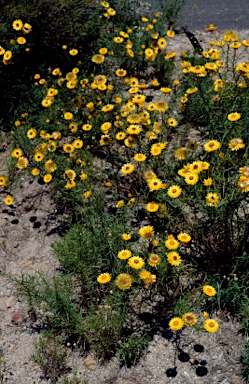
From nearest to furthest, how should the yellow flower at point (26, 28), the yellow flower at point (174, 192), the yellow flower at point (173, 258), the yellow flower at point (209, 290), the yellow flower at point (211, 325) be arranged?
the yellow flower at point (211, 325), the yellow flower at point (209, 290), the yellow flower at point (173, 258), the yellow flower at point (174, 192), the yellow flower at point (26, 28)

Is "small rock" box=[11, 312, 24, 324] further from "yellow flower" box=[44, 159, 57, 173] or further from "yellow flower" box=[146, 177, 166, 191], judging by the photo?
"yellow flower" box=[146, 177, 166, 191]

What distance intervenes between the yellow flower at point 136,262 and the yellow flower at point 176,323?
0.40m

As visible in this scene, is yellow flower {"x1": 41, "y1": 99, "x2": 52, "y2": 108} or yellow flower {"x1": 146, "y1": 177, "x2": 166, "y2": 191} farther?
yellow flower {"x1": 41, "y1": 99, "x2": 52, "y2": 108}

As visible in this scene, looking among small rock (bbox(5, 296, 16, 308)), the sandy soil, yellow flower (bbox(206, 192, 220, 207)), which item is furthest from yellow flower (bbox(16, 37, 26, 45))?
yellow flower (bbox(206, 192, 220, 207))

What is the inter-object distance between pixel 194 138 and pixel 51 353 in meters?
2.46

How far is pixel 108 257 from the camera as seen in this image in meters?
3.89

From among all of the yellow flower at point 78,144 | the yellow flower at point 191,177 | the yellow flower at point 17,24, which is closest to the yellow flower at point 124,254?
the yellow flower at point 191,177

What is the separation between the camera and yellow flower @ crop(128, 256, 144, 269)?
11.5 ft

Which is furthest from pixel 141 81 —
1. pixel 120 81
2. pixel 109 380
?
→ pixel 109 380

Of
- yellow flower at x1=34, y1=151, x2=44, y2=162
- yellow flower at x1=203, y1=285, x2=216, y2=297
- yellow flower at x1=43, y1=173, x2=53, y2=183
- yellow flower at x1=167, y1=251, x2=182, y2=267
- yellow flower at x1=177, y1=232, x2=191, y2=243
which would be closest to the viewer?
yellow flower at x1=203, y1=285, x2=216, y2=297

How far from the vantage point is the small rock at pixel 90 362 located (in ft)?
11.5

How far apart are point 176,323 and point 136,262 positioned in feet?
1.57

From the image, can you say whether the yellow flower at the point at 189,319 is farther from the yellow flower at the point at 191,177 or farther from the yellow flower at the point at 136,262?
the yellow flower at the point at 191,177

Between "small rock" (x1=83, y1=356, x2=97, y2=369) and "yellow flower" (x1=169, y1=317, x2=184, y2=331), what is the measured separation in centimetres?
59
